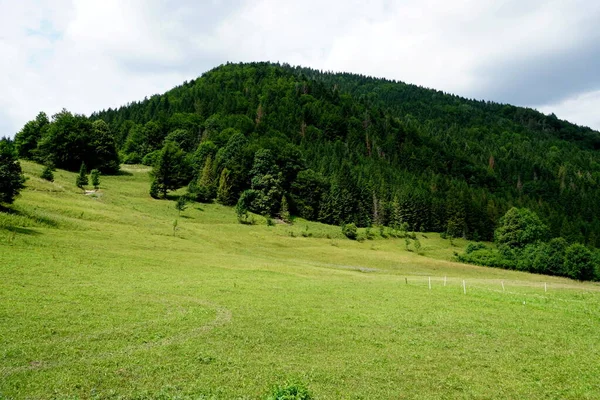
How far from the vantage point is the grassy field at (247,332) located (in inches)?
579

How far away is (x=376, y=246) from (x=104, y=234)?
71310 mm

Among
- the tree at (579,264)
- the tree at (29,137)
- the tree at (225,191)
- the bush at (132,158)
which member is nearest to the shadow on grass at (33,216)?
the tree at (225,191)

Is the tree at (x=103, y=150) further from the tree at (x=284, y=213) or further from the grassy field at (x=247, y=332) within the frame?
the grassy field at (x=247, y=332)

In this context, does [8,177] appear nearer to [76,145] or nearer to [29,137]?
[76,145]

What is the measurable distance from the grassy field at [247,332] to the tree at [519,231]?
79.0m

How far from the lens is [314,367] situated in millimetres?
16594

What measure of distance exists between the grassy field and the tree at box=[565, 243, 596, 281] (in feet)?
212

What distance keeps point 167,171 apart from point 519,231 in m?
111

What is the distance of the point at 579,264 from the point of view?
3674 inches

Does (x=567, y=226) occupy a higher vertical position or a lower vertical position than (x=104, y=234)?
higher

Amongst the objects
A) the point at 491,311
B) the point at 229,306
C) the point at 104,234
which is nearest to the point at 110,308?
the point at 229,306

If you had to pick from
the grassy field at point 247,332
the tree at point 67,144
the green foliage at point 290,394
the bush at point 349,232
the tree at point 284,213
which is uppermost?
the tree at point 67,144

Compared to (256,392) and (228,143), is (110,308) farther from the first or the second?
(228,143)

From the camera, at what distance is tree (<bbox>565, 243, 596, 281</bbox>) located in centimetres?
9306
